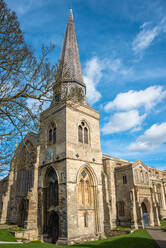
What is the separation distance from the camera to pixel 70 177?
19.2m

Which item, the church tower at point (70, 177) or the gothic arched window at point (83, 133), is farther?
the gothic arched window at point (83, 133)

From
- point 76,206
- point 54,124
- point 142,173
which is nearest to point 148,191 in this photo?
point 142,173

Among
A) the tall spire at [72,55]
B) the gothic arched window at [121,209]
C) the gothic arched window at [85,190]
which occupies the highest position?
the tall spire at [72,55]

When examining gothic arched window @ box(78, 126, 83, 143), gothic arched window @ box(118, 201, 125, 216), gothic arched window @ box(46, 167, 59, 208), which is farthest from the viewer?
gothic arched window @ box(118, 201, 125, 216)

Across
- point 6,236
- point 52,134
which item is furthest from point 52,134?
point 6,236

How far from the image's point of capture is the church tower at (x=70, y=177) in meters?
18.4

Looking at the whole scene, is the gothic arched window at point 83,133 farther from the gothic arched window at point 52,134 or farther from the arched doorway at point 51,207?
the arched doorway at point 51,207

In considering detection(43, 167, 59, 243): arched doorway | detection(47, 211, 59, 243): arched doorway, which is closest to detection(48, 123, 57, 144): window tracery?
detection(43, 167, 59, 243): arched doorway

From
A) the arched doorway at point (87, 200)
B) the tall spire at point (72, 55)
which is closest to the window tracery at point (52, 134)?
the arched doorway at point (87, 200)

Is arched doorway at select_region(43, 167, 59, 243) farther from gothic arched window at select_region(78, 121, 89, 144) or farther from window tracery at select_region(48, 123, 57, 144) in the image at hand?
gothic arched window at select_region(78, 121, 89, 144)

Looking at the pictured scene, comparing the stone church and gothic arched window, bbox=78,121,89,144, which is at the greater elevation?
gothic arched window, bbox=78,121,89,144

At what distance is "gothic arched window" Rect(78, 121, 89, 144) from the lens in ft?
74.2

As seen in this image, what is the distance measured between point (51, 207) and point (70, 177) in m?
4.12

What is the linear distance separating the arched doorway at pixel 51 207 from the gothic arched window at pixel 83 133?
469 cm
